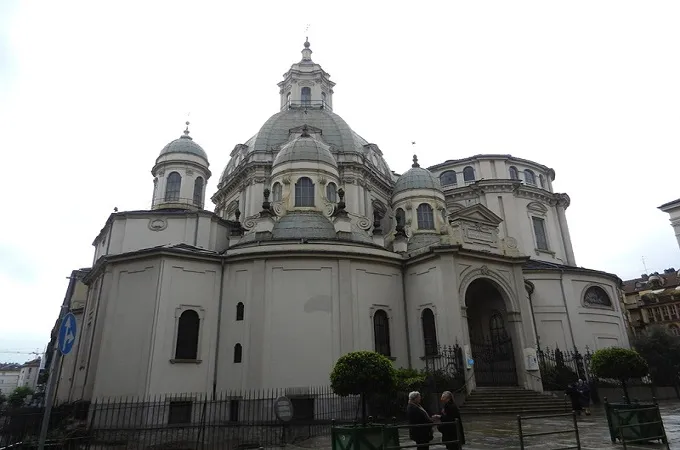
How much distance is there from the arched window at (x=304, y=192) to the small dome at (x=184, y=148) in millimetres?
9034

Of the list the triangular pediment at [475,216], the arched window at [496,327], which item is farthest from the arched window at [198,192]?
the arched window at [496,327]

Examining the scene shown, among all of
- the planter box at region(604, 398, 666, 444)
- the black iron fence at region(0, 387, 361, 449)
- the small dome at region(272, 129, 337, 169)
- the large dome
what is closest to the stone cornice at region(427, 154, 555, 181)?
the large dome

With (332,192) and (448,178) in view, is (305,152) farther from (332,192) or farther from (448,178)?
(448,178)

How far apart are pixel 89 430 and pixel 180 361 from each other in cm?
431

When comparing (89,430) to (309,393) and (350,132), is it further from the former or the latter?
(350,132)

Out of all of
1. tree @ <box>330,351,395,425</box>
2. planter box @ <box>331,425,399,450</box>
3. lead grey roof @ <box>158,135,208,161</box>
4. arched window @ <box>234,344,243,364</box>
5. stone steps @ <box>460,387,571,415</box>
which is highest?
lead grey roof @ <box>158,135,208,161</box>

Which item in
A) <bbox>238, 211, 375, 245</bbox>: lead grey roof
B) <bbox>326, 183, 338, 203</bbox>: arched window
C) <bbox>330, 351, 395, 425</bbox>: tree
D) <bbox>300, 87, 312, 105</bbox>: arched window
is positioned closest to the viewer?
<bbox>330, 351, 395, 425</bbox>: tree

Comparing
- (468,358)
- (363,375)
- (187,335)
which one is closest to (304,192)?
(187,335)

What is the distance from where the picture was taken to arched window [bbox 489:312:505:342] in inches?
996

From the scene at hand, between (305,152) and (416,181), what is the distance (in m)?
7.42

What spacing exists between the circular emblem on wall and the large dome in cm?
855

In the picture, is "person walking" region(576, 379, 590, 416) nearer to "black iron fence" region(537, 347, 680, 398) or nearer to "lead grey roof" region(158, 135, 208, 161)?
"black iron fence" region(537, 347, 680, 398)

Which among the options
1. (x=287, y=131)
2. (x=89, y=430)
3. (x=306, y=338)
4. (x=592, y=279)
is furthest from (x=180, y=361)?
(x=592, y=279)

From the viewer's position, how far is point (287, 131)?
3441cm
